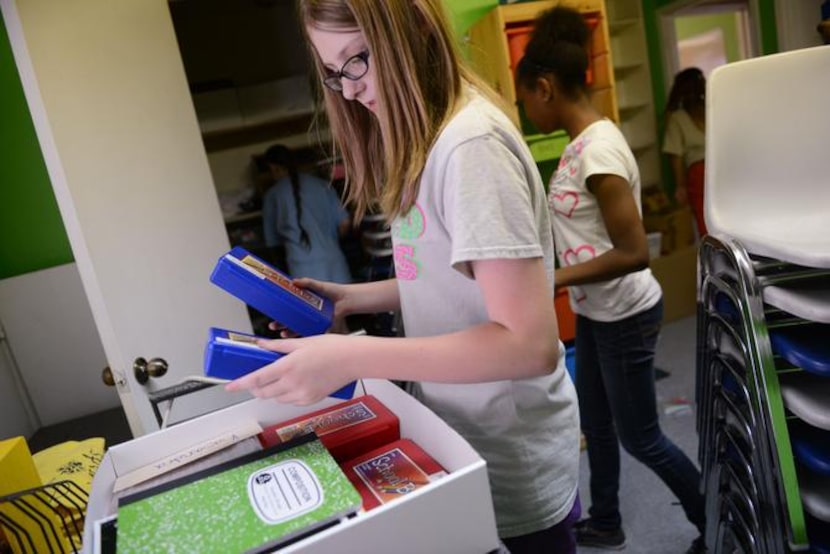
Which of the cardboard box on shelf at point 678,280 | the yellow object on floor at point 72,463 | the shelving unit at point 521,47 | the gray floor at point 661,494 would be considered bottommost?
the gray floor at point 661,494

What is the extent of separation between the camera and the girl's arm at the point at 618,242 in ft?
4.45

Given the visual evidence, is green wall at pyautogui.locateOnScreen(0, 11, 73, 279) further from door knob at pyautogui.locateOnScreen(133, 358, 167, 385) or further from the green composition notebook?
the green composition notebook

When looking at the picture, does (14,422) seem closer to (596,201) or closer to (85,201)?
(85,201)

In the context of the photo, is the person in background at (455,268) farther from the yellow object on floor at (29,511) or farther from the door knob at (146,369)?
the door knob at (146,369)

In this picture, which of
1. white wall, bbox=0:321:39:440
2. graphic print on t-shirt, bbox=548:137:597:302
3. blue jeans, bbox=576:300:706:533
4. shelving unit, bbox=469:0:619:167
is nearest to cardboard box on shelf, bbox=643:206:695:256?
shelving unit, bbox=469:0:619:167

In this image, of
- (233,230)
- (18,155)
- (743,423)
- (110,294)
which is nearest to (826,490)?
(743,423)

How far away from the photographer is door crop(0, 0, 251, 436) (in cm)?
130

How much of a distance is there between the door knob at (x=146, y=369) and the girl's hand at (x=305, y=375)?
3.01ft

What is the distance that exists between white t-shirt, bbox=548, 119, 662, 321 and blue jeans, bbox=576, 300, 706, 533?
0.14 feet

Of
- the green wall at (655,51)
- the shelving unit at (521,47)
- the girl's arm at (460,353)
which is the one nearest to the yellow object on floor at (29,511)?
the girl's arm at (460,353)

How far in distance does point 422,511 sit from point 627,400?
1.12 m

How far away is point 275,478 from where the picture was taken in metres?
0.56

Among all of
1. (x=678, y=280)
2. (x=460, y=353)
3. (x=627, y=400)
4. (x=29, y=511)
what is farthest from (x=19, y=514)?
(x=678, y=280)

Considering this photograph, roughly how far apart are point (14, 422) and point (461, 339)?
11.2 feet
